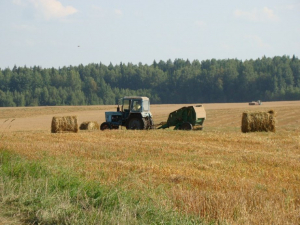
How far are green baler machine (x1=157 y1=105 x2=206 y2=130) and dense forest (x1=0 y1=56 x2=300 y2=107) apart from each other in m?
78.7

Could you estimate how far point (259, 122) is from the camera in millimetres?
21953

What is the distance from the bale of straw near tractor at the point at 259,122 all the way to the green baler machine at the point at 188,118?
11.7 ft

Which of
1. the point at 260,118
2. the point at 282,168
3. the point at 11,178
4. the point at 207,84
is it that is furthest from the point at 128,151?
the point at 207,84

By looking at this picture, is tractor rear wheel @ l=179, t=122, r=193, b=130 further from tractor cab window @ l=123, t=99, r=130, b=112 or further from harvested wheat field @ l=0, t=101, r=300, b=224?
harvested wheat field @ l=0, t=101, r=300, b=224

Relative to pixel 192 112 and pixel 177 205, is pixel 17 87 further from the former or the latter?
pixel 177 205

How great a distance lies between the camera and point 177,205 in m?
6.40

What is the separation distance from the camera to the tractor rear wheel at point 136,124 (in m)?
24.3

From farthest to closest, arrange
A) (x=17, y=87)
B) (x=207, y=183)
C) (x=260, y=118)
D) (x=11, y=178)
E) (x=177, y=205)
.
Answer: (x=17, y=87) < (x=260, y=118) < (x=207, y=183) < (x=11, y=178) < (x=177, y=205)

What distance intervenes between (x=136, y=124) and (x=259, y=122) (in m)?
6.04

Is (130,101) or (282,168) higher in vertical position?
(130,101)

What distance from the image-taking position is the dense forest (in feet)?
362

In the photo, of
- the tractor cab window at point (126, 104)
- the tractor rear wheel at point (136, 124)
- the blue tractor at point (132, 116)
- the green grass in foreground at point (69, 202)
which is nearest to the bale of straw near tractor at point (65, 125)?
the blue tractor at point (132, 116)

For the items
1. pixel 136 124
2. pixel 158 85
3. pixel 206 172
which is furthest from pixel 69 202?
pixel 158 85

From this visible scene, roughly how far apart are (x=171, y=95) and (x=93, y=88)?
776 inches
